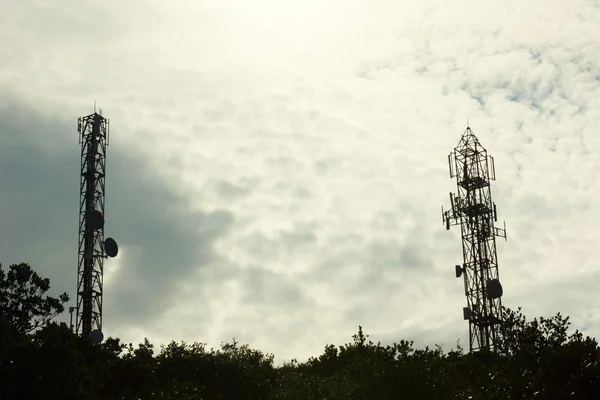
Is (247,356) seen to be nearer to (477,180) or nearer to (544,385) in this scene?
(477,180)

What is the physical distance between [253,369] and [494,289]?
28.6m

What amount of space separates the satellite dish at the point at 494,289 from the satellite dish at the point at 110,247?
3951 centimetres

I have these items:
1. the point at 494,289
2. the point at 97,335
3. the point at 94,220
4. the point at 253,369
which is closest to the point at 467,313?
the point at 494,289

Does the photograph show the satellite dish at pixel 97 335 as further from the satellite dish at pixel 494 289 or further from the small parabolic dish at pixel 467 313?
the satellite dish at pixel 494 289

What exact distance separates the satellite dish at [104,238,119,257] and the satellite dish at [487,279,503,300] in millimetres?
39507

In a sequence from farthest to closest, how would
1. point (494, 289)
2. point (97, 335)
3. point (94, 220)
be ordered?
point (494, 289) < point (94, 220) < point (97, 335)

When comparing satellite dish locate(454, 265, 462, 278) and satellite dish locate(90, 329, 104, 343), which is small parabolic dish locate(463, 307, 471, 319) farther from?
satellite dish locate(90, 329, 104, 343)

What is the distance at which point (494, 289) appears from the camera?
83750mm

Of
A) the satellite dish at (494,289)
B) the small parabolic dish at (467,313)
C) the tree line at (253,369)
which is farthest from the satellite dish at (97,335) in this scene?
the satellite dish at (494,289)

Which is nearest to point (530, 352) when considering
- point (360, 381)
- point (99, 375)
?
point (360, 381)

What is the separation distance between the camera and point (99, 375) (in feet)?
164

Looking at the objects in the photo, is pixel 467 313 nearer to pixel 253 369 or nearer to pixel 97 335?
pixel 253 369

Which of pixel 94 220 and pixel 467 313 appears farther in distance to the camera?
pixel 467 313

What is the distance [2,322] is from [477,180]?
5736 cm
